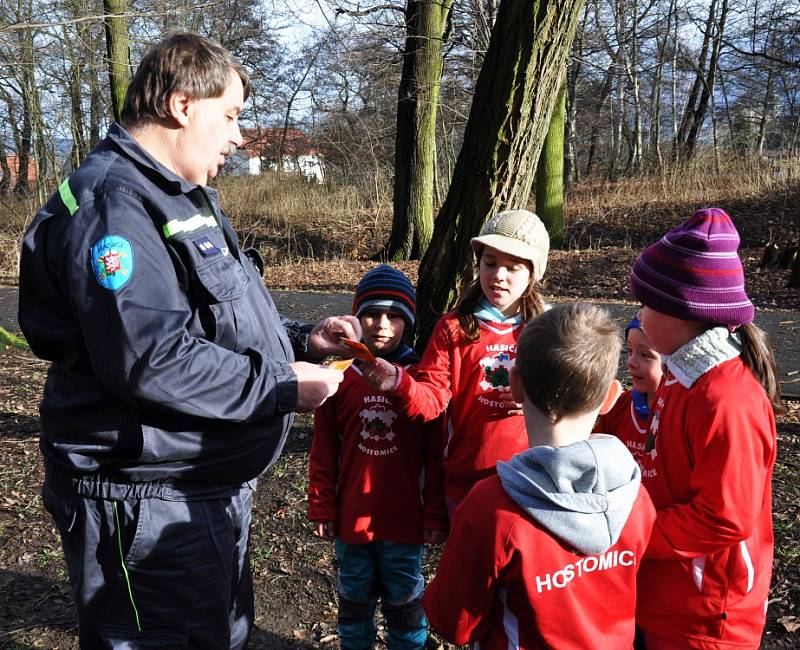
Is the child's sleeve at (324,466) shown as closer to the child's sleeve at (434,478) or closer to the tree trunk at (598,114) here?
the child's sleeve at (434,478)

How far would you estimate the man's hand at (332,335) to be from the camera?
2.54m

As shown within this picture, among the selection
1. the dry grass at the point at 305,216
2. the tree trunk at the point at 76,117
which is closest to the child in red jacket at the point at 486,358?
the dry grass at the point at 305,216

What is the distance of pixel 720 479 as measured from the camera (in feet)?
6.07

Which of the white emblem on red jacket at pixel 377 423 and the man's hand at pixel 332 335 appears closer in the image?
the man's hand at pixel 332 335

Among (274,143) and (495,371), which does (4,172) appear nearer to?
(274,143)

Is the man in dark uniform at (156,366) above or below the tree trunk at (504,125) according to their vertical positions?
below

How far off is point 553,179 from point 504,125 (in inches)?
452

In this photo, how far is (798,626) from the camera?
10.0 ft

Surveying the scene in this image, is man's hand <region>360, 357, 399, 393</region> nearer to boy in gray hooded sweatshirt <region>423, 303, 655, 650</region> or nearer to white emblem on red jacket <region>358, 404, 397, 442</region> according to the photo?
white emblem on red jacket <region>358, 404, 397, 442</region>

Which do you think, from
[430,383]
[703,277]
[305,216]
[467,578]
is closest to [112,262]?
[467,578]

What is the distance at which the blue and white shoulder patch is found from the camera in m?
1.69

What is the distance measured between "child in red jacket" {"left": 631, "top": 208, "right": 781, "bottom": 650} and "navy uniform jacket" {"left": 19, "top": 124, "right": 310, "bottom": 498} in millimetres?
1104

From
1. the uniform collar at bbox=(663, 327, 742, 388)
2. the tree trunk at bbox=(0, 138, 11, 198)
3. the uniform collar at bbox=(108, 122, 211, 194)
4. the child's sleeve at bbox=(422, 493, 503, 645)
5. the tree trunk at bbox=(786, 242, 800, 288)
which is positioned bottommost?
the tree trunk at bbox=(786, 242, 800, 288)

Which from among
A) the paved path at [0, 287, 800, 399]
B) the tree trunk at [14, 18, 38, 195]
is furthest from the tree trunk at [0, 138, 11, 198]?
the paved path at [0, 287, 800, 399]
